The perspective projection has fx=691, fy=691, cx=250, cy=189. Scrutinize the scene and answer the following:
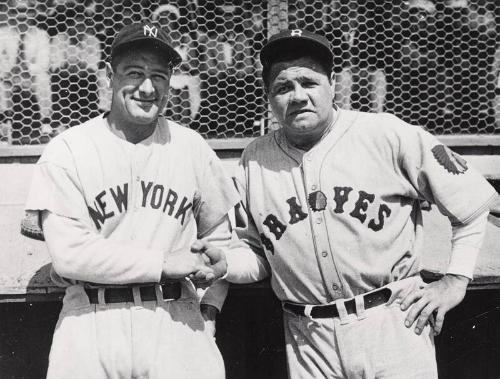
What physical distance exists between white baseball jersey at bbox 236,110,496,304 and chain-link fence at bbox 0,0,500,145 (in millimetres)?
1356

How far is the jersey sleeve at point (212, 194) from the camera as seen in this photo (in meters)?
2.69

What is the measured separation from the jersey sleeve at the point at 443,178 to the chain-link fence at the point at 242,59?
1454 millimetres

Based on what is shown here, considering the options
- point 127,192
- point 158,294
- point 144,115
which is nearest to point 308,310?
point 158,294

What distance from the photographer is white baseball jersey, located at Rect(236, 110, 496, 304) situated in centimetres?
256

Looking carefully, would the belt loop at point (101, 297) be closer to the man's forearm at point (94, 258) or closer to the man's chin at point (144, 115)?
the man's forearm at point (94, 258)

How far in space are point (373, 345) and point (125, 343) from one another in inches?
35.1

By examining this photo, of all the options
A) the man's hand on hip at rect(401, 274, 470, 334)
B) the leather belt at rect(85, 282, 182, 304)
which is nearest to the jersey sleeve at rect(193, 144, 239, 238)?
the leather belt at rect(85, 282, 182, 304)

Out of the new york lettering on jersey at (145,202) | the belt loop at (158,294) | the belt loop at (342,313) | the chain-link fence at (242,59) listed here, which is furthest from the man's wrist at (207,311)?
the chain-link fence at (242,59)

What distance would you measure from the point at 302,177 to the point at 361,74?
5.05 ft

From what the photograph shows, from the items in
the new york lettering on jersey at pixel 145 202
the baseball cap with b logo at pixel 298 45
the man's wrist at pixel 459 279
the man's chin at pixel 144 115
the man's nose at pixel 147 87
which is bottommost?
the man's wrist at pixel 459 279

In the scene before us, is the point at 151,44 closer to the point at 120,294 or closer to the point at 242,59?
the point at 120,294

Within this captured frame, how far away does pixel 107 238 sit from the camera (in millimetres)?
2496

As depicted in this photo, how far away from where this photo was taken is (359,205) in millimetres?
2582

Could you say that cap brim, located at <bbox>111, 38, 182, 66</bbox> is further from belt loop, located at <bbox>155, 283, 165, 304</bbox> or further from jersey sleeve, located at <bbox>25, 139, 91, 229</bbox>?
belt loop, located at <bbox>155, 283, 165, 304</bbox>
